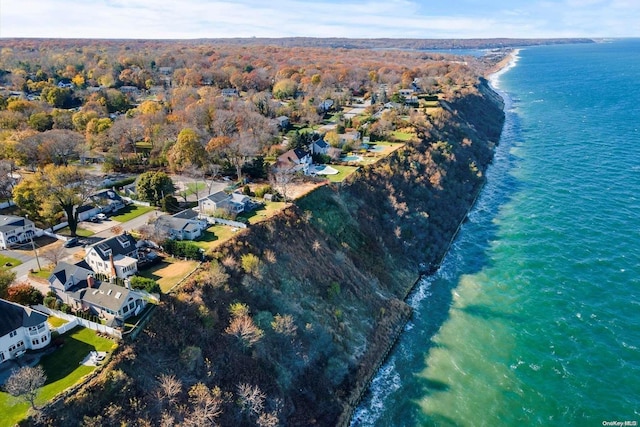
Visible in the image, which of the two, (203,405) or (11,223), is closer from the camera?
(203,405)

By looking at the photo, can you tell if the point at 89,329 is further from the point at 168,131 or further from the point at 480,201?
the point at 480,201

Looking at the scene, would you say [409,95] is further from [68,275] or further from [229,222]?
[68,275]

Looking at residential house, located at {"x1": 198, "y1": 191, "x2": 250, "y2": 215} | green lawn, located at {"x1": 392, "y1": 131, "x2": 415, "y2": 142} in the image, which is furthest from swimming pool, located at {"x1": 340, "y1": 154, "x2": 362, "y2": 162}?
residential house, located at {"x1": 198, "y1": 191, "x2": 250, "y2": 215}

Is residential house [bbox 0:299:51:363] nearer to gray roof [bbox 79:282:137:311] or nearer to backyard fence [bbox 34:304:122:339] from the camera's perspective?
backyard fence [bbox 34:304:122:339]

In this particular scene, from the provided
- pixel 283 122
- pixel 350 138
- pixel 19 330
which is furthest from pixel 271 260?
pixel 283 122

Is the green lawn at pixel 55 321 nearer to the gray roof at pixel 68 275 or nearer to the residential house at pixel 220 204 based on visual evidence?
the gray roof at pixel 68 275

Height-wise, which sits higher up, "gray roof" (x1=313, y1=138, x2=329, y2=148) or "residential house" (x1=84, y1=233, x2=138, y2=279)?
"gray roof" (x1=313, y1=138, x2=329, y2=148)

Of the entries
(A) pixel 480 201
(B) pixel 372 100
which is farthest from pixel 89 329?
(B) pixel 372 100
